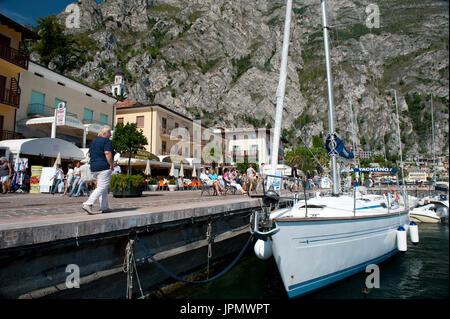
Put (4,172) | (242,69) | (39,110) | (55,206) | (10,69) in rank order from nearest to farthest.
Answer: (55,206), (4,172), (10,69), (39,110), (242,69)

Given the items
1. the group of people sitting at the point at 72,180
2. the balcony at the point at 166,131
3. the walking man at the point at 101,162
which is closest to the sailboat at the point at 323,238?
the walking man at the point at 101,162

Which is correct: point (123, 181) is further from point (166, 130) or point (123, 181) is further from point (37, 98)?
point (166, 130)

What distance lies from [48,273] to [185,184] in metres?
20.2

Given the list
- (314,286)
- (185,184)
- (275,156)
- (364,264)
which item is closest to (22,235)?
(314,286)

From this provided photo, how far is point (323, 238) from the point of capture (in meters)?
5.68

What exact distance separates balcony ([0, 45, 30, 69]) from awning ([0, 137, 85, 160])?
5786mm

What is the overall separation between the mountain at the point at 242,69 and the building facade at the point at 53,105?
67518mm

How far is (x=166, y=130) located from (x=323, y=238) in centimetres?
3153

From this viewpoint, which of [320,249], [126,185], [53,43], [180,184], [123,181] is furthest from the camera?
[53,43]

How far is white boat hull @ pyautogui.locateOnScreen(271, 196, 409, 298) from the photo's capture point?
5.36 metres

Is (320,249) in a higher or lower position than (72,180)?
lower

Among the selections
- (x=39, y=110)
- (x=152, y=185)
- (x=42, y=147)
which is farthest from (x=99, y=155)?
(x=39, y=110)

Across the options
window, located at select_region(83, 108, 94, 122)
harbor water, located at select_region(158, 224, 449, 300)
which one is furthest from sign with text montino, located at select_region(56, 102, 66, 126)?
harbor water, located at select_region(158, 224, 449, 300)
